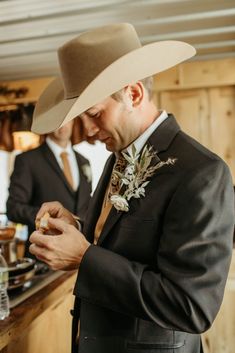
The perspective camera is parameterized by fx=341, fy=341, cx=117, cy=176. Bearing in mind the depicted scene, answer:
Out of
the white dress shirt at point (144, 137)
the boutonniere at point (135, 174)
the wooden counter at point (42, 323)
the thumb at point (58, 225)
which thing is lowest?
the wooden counter at point (42, 323)

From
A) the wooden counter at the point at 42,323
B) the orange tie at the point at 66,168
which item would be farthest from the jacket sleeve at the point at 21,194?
the wooden counter at the point at 42,323

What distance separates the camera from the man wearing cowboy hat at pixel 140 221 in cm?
77

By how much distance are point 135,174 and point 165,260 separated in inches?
10.2

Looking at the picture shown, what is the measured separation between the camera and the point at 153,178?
893mm

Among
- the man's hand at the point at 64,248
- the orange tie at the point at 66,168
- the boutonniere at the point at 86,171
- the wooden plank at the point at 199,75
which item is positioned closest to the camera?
the man's hand at the point at 64,248

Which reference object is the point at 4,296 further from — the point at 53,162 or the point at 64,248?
the point at 53,162

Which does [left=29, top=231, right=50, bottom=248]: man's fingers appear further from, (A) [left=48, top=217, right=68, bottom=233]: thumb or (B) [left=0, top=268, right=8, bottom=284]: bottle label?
(B) [left=0, top=268, right=8, bottom=284]: bottle label

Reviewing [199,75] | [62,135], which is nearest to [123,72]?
[62,135]

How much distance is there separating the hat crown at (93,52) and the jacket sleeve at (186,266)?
0.39 m

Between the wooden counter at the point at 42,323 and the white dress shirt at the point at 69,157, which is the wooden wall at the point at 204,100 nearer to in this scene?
the white dress shirt at the point at 69,157

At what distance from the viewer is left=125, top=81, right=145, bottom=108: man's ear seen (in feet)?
3.08

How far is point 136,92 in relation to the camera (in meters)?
0.95

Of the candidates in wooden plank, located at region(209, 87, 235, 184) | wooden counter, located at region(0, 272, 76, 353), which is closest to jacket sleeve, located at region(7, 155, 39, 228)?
wooden counter, located at region(0, 272, 76, 353)

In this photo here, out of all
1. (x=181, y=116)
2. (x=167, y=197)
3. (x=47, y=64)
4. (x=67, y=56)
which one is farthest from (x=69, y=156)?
(x=167, y=197)
